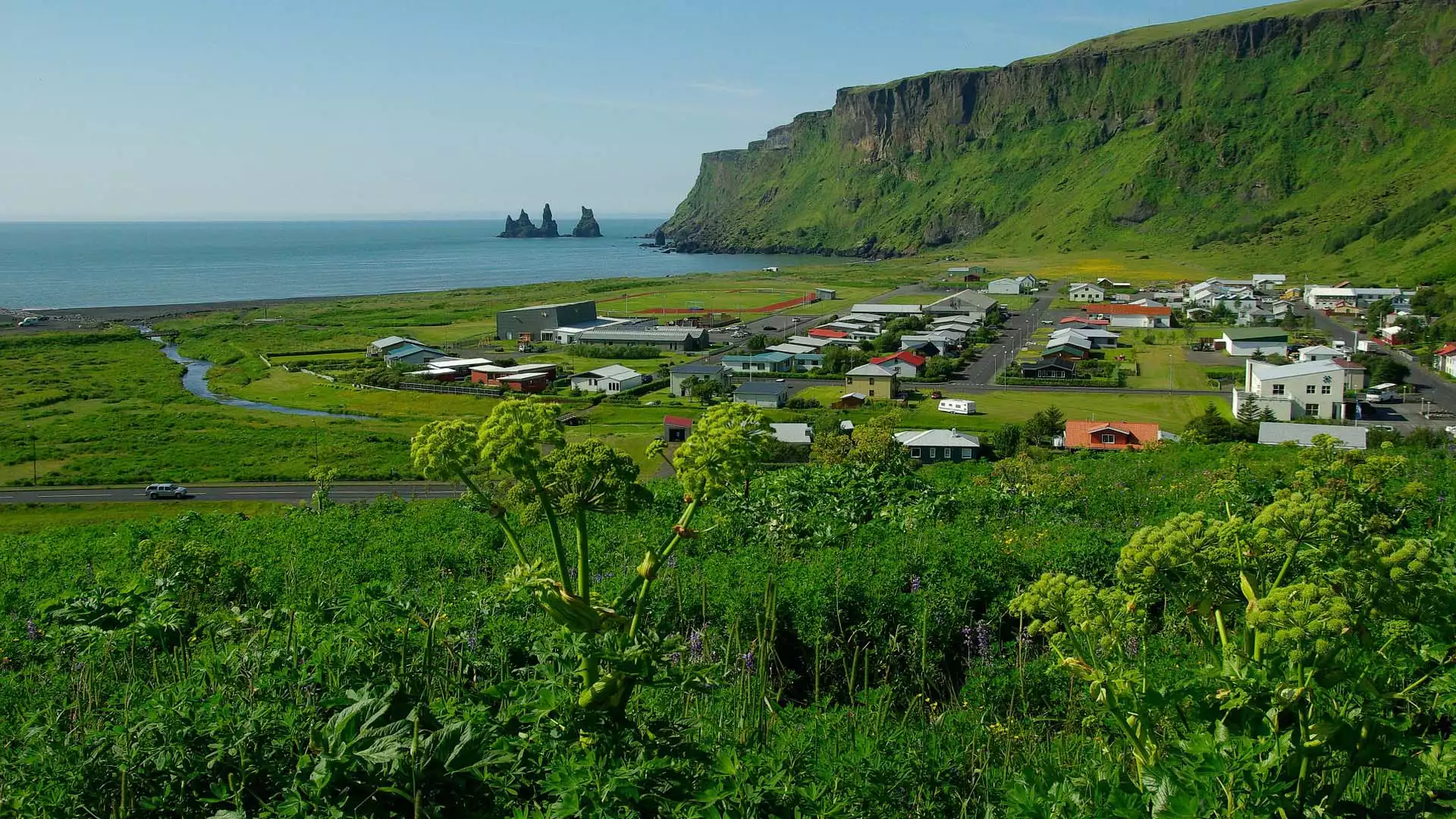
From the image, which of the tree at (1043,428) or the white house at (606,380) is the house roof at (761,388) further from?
the tree at (1043,428)

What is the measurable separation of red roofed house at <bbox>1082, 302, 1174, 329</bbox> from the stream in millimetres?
65566

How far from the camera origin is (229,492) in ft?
123

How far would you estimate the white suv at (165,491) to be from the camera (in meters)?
37.2

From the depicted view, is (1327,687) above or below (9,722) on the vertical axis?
above

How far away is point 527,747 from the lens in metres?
3.73

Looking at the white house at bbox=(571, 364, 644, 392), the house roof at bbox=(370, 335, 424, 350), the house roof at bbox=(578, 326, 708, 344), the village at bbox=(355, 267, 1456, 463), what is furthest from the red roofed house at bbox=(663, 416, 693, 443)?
the house roof at bbox=(370, 335, 424, 350)

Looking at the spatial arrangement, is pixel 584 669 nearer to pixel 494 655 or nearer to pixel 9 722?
pixel 494 655

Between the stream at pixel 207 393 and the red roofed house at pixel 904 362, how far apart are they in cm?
3173

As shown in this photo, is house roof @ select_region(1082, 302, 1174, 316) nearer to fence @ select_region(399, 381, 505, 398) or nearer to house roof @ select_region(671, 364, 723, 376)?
house roof @ select_region(671, 364, 723, 376)

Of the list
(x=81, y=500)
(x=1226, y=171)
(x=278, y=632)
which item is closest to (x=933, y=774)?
(x=278, y=632)

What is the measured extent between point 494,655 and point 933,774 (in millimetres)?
2744

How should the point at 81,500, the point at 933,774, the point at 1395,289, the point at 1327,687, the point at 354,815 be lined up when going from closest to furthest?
the point at 354,815
the point at 1327,687
the point at 933,774
the point at 81,500
the point at 1395,289

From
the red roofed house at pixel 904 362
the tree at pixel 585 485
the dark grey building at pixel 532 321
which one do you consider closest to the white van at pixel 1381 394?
the red roofed house at pixel 904 362

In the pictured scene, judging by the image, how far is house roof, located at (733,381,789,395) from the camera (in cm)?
5378
